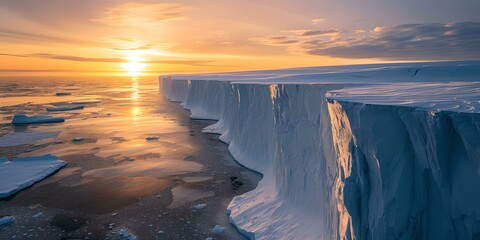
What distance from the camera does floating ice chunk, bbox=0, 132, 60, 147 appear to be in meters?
16.7

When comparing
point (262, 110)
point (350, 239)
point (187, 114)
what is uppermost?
point (262, 110)

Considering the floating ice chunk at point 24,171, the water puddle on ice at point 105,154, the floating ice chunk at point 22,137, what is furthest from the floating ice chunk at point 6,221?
the floating ice chunk at point 22,137

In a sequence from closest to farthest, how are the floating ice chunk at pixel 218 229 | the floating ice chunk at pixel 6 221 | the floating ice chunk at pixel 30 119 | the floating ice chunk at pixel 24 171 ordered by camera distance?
1. the floating ice chunk at pixel 218 229
2. the floating ice chunk at pixel 6 221
3. the floating ice chunk at pixel 24 171
4. the floating ice chunk at pixel 30 119

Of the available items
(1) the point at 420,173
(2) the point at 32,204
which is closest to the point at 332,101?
(1) the point at 420,173

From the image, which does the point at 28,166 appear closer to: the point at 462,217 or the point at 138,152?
the point at 138,152

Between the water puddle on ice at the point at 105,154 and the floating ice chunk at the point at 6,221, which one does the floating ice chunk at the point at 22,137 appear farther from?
the floating ice chunk at the point at 6,221

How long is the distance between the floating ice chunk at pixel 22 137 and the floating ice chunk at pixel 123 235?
1301 cm

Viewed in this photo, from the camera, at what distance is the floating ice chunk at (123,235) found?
7.05 meters

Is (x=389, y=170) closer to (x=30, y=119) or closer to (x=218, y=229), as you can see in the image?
(x=218, y=229)

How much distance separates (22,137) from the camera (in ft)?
59.7

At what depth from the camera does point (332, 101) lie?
202 inches

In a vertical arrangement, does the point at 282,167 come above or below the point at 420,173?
below

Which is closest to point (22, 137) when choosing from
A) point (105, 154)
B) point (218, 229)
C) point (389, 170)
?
point (105, 154)

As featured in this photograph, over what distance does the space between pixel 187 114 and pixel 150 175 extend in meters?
16.1
